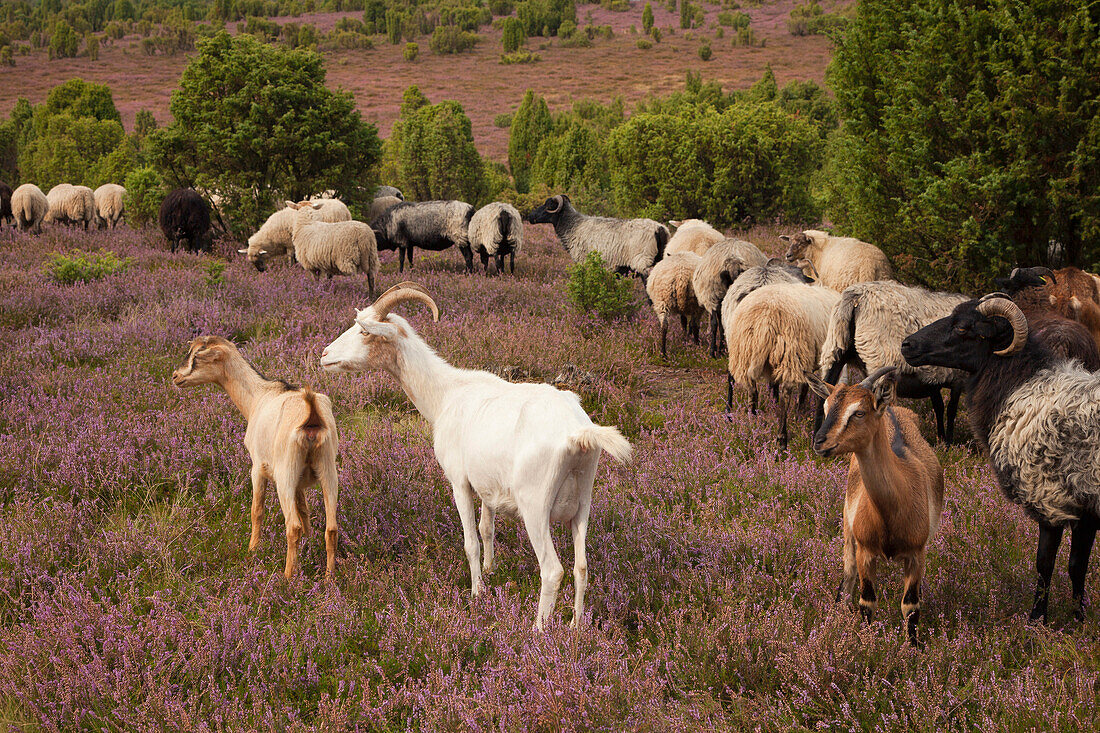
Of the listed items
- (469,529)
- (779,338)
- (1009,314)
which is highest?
(1009,314)

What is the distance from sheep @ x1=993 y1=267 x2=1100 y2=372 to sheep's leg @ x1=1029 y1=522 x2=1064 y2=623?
110 centimetres

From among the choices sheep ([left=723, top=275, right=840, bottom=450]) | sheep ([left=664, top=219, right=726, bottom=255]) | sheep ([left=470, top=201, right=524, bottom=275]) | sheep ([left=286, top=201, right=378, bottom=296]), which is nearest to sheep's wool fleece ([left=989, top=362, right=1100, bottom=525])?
sheep ([left=723, top=275, right=840, bottom=450])

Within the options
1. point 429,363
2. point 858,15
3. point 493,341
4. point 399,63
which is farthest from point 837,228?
point 399,63

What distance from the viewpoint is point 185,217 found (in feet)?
48.5

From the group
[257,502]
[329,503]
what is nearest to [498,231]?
[257,502]

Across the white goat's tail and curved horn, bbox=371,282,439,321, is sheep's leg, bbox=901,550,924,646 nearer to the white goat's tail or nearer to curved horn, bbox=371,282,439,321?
the white goat's tail

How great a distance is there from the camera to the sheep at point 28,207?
65.5 ft

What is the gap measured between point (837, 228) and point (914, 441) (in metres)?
8.37

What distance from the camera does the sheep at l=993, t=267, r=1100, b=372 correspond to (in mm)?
4688

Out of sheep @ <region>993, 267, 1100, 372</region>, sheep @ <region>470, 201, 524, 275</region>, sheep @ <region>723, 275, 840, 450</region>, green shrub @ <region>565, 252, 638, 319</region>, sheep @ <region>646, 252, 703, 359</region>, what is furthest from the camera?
sheep @ <region>470, 201, 524, 275</region>

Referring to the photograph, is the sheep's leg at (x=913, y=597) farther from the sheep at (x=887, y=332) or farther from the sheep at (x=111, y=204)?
the sheep at (x=111, y=204)

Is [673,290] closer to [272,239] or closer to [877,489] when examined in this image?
[877,489]

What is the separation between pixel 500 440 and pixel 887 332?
4.08 meters

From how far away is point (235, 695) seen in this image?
292 cm
